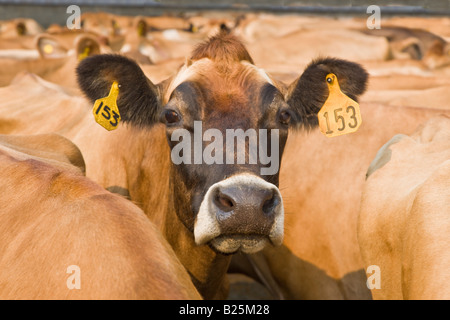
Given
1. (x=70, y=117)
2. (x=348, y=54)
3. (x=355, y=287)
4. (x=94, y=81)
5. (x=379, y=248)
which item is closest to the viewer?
(x=379, y=248)

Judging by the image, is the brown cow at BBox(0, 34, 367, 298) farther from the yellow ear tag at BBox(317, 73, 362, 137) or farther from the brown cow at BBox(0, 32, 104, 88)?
the brown cow at BBox(0, 32, 104, 88)

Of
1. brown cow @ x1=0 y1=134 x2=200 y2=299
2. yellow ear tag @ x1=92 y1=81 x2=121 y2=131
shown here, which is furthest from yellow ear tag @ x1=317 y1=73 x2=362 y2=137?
brown cow @ x1=0 y1=134 x2=200 y2=299

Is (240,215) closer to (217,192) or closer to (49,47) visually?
(217,192)

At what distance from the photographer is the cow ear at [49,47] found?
10456 millimetres

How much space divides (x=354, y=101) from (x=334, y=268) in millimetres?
1135

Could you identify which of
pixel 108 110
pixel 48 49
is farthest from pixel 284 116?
pixel 48 49

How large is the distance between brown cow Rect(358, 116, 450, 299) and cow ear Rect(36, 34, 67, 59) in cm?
807

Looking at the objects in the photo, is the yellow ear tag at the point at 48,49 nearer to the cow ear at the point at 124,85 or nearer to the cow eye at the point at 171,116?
the cow ear at the point at 124,85

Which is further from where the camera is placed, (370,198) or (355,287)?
(355,287)

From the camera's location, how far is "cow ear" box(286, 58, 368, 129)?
3207 millimetres

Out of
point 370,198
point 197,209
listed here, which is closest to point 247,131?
point 197,209

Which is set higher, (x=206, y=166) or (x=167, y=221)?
(x=206, y=166)

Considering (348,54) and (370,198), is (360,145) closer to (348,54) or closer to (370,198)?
(370,198)

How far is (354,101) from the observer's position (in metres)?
3.27
